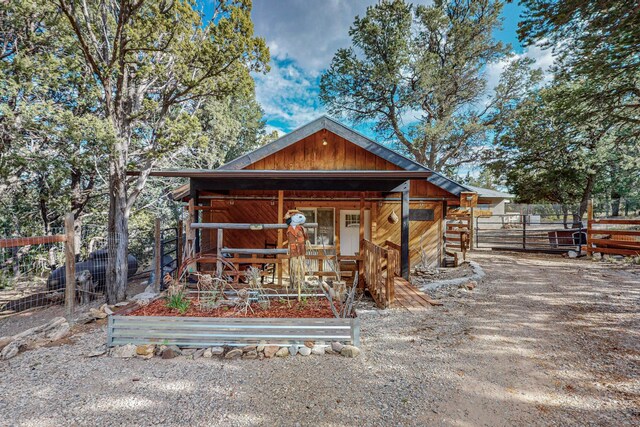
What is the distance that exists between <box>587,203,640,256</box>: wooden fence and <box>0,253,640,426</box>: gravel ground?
661 centimetres

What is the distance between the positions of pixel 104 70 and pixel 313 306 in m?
7.55

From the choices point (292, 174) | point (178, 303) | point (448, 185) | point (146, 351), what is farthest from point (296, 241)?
point (448, 185)

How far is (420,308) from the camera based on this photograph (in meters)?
4.97

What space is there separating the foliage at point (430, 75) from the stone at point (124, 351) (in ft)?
52.2

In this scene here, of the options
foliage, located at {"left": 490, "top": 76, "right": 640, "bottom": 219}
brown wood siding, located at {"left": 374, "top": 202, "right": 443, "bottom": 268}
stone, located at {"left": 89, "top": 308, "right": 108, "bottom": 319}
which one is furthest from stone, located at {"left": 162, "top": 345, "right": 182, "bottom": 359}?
foliage, located at {"left": 490, "top": 76, "right": 640, "bottom": 219}

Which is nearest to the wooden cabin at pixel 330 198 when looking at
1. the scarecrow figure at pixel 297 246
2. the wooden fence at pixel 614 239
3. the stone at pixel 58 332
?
the scarecrow figure at pixel 297 246

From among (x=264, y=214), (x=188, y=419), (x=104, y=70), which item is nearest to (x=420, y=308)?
(x=188, y=419)

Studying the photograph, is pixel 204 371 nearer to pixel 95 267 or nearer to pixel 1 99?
Answer: pixel 95 267

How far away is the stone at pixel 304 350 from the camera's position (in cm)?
329

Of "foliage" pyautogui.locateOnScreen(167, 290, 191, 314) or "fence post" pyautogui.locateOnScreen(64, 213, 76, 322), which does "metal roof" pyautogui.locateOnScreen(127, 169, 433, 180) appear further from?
"foliage" pyautogui.locateOnScreen(167, 290, 191, 314)

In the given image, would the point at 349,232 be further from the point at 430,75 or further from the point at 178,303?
the point at 430,75

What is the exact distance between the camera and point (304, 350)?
3.31 m

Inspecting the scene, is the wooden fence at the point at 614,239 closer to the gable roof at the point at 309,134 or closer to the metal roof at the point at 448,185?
→ the metal roof at the point at 448,185

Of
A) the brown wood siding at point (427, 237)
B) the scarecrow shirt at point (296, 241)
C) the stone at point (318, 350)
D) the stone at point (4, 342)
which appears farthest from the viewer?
the brown wood siding at point (427, 237)
